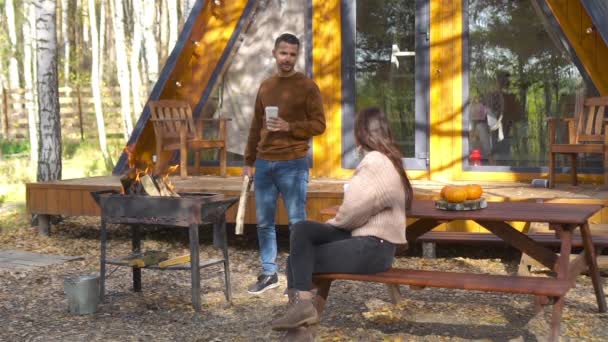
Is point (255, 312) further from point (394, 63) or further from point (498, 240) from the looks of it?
point (394, 63)

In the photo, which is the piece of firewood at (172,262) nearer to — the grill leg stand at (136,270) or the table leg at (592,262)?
the grill leg stand at (136,270)

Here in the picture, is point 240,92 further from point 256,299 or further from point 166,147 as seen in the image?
point 256,299

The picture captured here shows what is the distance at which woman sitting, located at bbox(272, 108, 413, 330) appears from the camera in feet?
14.5

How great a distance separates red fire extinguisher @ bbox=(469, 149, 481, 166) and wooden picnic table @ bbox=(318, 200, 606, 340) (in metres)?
3.12

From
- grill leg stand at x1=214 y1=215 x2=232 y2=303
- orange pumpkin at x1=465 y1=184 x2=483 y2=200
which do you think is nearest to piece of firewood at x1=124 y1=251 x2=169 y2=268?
grill leg stand at x1=214 y1=215 x2=232 y2=303

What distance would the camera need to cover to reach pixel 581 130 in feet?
25.9

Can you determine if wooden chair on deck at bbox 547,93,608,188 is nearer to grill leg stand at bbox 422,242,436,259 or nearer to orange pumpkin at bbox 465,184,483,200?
grill leg stand at bbox 422,242,436,259

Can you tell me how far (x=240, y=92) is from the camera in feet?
31.1

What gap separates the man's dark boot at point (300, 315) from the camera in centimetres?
441

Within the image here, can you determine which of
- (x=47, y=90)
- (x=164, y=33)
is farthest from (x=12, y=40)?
(x=47, y=90)

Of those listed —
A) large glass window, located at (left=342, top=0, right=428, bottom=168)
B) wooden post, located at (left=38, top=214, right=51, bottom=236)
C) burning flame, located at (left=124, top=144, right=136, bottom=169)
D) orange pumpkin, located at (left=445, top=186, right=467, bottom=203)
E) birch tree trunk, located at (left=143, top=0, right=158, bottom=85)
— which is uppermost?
birch tree trunk, located at (left=143, top=0, right=158, bottom=85)

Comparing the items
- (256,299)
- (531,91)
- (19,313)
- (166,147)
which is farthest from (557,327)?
(166,147)

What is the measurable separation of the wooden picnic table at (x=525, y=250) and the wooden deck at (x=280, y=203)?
1.77 metres

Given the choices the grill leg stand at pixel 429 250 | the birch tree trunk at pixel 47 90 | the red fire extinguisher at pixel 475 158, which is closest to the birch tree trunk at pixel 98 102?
the birch tree trunk at pixel 47 90
